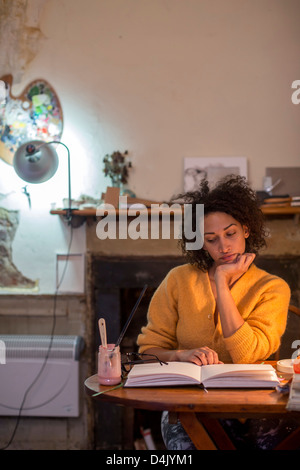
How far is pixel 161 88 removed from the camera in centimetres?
309

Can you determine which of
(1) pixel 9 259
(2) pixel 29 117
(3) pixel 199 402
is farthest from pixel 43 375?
(3) pixel 199 402

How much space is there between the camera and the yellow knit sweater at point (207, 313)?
1674mm

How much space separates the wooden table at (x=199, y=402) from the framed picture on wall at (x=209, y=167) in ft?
6.00

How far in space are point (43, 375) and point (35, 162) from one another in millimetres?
1188

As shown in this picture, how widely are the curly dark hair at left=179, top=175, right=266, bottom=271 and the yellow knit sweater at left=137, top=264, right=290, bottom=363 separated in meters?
0.06

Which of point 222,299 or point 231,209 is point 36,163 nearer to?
point 231,209

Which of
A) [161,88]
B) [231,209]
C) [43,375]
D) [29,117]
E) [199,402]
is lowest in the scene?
[43,375]

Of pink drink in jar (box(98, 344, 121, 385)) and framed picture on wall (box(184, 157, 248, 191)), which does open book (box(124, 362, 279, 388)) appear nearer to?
pink drink in jar (box(98, 344, 121, 385))

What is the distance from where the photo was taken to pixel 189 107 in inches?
121

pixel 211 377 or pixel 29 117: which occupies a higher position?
pixel 29 117

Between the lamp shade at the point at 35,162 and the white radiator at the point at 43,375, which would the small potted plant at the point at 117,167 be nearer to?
the lamp shade at the point at 35,162

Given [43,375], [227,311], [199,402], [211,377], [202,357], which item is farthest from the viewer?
[43,375]

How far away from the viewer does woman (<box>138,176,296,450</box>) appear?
1640mm

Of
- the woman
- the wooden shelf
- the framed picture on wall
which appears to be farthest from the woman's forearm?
the framed picture on wall
